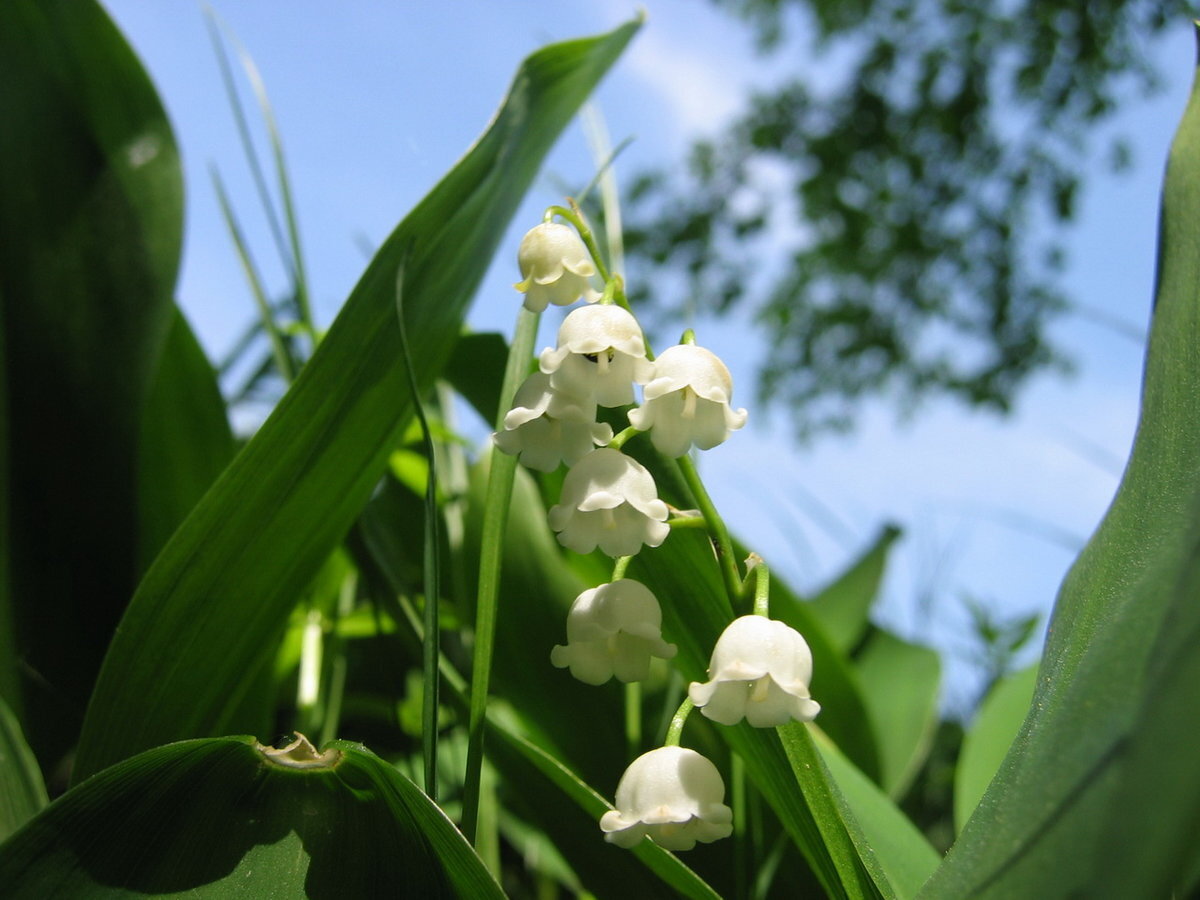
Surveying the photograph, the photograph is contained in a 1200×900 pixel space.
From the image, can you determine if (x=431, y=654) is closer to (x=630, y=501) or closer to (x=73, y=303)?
(x=630, y=501)

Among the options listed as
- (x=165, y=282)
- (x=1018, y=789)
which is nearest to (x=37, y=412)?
(x=165, y=282)

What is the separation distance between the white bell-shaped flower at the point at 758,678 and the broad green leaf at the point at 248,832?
11cm

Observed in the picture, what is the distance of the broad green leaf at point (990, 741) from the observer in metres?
0.71

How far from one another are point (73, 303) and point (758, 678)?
0.53 meters

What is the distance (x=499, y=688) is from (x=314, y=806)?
0.34 meters

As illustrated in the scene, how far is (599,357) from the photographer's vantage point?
1.32 feet

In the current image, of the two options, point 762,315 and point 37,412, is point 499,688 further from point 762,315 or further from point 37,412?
point 762,315

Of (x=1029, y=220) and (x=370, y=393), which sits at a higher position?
(x=1029, y=220)

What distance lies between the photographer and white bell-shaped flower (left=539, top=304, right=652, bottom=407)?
1.28 ft

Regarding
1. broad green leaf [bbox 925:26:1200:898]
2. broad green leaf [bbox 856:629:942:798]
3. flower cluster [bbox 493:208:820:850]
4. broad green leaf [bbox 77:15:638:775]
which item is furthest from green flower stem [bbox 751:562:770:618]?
broad green leaf [bbox 856:629:942:798]

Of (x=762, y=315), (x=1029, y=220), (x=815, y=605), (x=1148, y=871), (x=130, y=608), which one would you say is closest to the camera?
(x=1148, y=871)

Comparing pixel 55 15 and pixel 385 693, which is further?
pixel 385 693

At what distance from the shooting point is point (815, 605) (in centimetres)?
111

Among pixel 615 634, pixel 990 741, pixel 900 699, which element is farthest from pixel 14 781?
pixel 900 699
